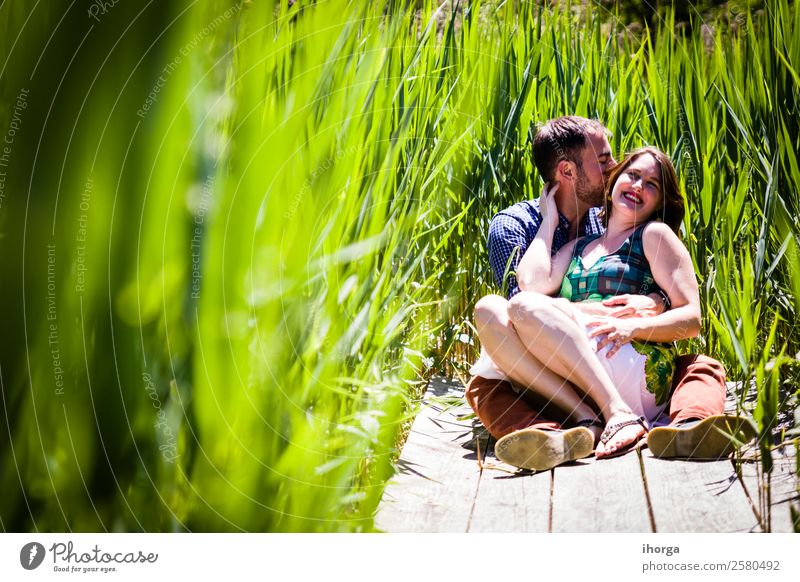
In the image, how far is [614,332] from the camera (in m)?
1.34

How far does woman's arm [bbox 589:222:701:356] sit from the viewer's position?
133cm

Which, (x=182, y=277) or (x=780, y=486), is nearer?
(x=182, y=277)

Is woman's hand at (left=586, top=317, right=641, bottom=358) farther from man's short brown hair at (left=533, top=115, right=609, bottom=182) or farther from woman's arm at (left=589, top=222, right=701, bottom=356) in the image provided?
man's short brown hair at (left=533, top=115, right=609, bottom=182)

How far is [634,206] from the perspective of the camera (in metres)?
1.42

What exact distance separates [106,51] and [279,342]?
227 mm

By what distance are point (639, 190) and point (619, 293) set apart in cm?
19

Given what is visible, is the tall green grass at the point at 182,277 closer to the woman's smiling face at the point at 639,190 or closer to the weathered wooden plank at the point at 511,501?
the weathered wooden plank at the point at 511,501

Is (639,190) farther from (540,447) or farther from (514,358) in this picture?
(540,447)

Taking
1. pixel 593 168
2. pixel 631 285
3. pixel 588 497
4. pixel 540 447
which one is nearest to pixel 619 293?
pixel 631 285

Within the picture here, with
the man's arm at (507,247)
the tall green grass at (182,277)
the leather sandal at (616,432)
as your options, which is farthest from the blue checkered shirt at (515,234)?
the tall green grass at (182,277)

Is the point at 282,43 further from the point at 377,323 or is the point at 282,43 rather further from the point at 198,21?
the point at 377,323

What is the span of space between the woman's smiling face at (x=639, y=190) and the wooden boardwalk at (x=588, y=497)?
45 cm

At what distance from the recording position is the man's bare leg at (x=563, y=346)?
1.30m

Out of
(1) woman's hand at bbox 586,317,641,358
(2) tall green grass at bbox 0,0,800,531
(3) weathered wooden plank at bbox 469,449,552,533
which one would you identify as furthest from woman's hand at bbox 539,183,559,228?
(2) tall green grass at bbox 0,0,800,531
